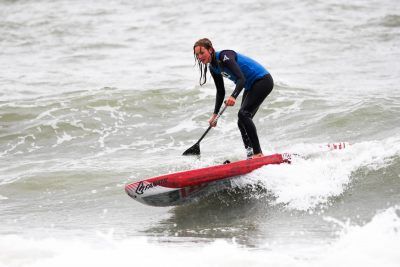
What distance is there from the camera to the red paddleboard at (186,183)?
7137 mm

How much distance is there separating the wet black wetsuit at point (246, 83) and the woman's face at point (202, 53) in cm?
15

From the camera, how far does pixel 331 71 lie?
17.0 meters

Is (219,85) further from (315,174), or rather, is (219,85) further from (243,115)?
(315,174)

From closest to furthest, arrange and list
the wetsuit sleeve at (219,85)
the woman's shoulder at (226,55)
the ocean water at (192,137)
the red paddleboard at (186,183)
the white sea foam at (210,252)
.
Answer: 1. the white sea foam at (210,252)
2. the ocean water at (192,137)
3. the red paddleboard at (186,183)
4. the woman's shoulder at (226,55)
5. the wetsuit sleeve at (219,85)

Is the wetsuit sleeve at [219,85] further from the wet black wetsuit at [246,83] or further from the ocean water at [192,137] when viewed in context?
the ocean water at [192,137]

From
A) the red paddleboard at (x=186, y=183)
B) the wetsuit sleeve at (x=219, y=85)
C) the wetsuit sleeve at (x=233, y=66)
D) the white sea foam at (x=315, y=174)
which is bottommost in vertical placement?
the white sea foam at (x=315, y=174)

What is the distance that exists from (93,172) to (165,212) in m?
2.44

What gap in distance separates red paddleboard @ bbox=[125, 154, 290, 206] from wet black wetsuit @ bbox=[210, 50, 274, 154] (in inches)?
13.0

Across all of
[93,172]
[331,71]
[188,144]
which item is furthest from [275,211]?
[331,71]

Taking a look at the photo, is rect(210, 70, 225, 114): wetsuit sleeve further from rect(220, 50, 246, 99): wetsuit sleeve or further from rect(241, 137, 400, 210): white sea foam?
rect(241, 137, 400, 210): white sea foam

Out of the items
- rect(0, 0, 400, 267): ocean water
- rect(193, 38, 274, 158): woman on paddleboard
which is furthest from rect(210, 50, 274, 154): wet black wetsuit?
rect(0, 0, 400, 267): ocean water

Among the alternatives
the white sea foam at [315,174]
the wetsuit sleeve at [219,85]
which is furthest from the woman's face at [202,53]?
the white sea foam at [315,174]

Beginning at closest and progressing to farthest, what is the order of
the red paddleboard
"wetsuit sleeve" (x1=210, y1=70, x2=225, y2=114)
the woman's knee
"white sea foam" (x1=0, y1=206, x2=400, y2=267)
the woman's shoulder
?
"white sea foam" (x1=0, y1=206, x2=400, y2=267) < the red paddleboard < the woman's shoulder < the woman's knee < "wetsuit sleeve" (x1=210, y1=70, x2=225, y2=114)

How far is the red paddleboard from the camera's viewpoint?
281 inches
